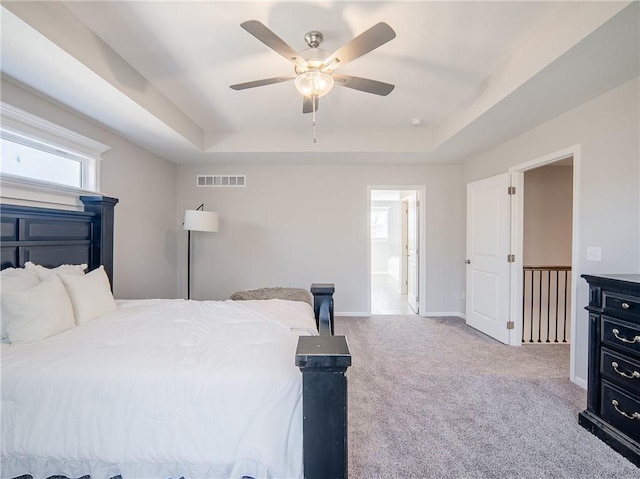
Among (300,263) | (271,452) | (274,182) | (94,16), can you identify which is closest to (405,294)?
(300,263)

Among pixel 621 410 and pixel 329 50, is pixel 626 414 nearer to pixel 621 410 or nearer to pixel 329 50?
pixel 621 410

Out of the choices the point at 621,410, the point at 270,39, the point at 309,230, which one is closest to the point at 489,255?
the point at 621,410

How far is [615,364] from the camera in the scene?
1.74 meters

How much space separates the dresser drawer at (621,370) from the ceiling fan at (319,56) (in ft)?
7.38

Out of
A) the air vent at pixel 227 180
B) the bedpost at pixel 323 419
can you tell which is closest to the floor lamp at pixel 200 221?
the air vent at pixel 227 180

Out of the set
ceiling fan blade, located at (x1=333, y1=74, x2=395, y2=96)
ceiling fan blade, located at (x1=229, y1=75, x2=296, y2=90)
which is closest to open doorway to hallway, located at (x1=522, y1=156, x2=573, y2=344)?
ceiling fan blade, located at (x1=333, y1=74, x2=395, y2=96)

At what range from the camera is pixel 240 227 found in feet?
15.0

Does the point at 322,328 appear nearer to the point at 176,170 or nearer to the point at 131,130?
the point at 131,130

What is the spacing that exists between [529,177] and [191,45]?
4291mm

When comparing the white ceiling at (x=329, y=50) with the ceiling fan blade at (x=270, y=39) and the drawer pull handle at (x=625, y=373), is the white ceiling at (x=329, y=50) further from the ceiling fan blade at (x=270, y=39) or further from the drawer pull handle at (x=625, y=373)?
the drawer pull handle at (x=625, y=373)

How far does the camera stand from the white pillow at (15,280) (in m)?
1.62

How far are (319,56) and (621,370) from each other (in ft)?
8.77

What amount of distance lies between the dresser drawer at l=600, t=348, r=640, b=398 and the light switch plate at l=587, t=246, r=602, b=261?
0.90 meters

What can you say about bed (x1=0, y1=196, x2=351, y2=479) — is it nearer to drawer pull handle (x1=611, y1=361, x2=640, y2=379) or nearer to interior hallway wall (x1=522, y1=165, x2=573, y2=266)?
drawer pull handle (x1=611, y1=361, x2=640, y2=379)
